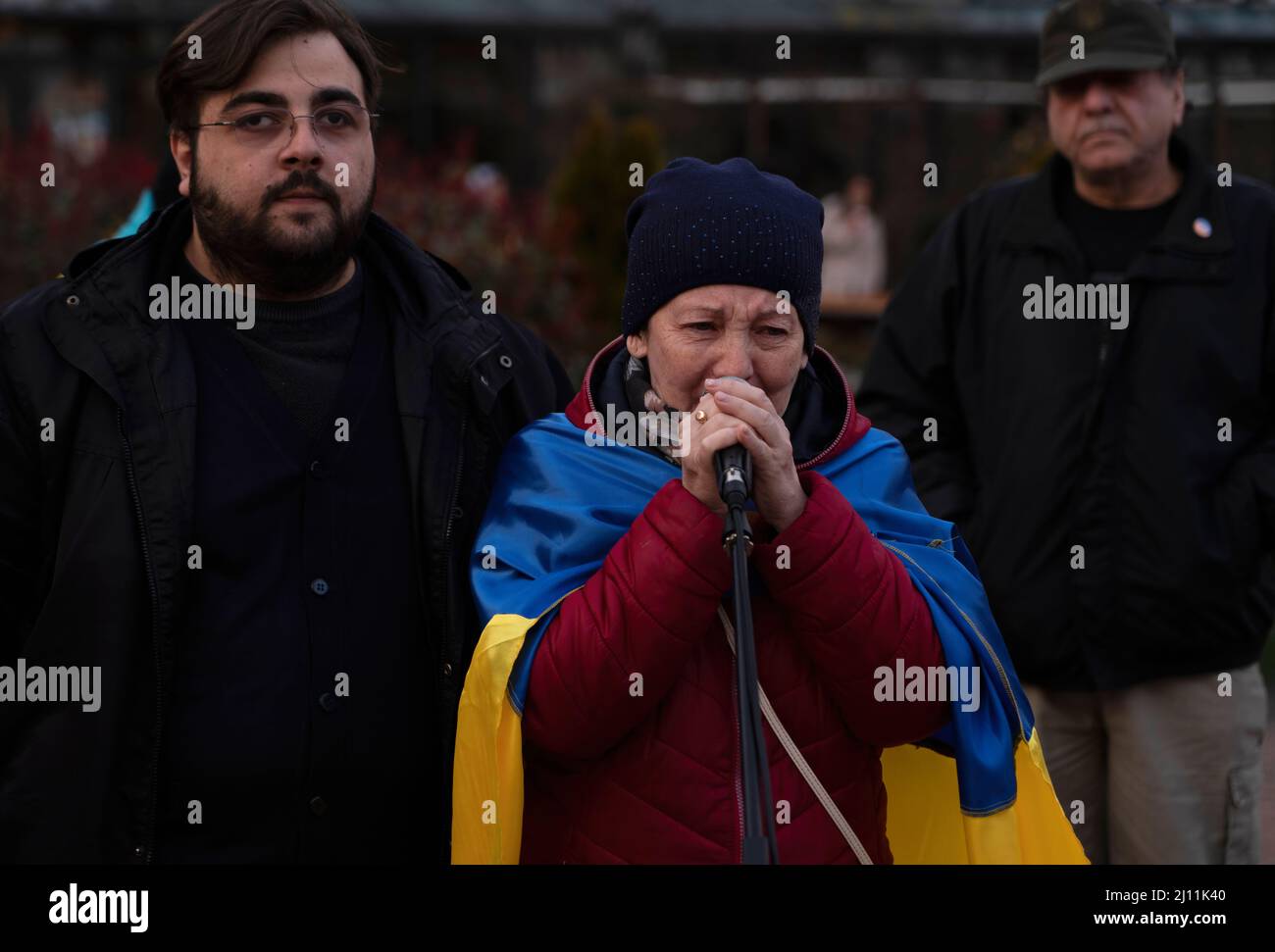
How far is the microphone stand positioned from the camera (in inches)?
95.5

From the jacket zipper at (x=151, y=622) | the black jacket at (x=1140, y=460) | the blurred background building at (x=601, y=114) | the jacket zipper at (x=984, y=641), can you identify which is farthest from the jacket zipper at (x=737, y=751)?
the blurred background building at (x=601, y=114)

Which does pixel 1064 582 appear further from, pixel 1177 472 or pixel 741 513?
pixel 741 513

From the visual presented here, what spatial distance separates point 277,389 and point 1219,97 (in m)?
8.15

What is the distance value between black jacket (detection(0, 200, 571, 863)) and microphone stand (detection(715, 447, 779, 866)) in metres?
0.78

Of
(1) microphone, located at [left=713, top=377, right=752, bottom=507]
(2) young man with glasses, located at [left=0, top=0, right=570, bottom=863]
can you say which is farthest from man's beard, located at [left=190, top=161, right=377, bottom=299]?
(1) microphone, located at [left=713, top=377, right=752, bottom=507]

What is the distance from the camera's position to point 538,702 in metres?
2.99

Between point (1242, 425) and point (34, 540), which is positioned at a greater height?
point (1242, 425)

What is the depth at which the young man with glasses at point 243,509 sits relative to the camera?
3.18 meters

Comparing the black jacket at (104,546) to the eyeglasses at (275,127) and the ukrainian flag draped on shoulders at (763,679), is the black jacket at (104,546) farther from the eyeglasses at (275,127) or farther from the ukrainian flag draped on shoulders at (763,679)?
the eyeglasses at (275,127)

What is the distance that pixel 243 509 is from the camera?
10.7 feet

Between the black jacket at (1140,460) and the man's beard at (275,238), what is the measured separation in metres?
1.83

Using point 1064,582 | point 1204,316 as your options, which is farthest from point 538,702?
point 1204,316

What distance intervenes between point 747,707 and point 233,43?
1617 mm

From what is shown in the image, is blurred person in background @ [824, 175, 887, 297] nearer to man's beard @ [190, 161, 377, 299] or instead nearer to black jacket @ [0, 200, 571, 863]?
man's beard @ [190, 161, 377, 299]
